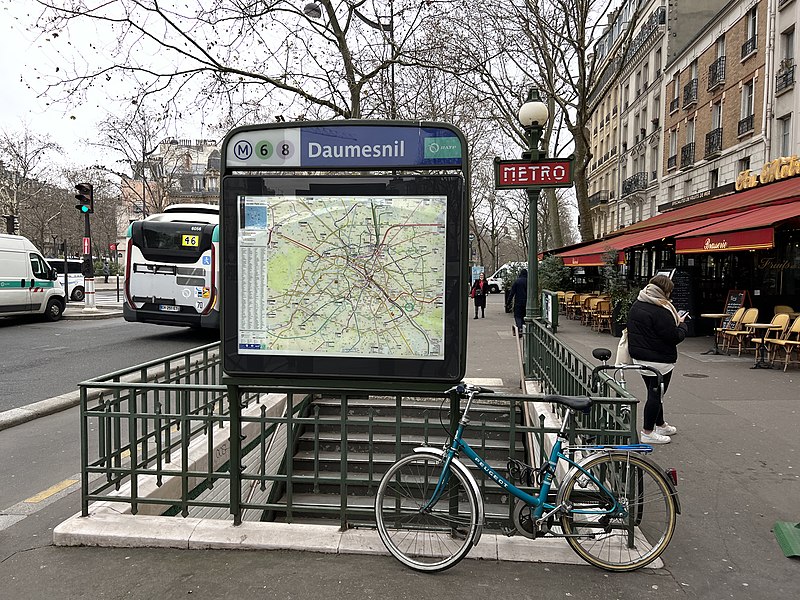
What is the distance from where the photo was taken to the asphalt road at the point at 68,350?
9578mm

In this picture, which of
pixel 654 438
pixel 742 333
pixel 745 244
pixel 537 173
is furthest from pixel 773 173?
pixel 654 438

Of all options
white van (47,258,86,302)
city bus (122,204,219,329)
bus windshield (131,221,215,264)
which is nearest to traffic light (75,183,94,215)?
city bus (122,204,219,329)

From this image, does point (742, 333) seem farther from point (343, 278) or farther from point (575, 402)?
point (343, 278)

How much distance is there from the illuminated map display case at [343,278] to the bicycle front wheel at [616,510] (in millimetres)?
1008

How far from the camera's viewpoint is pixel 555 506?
11.8 feet

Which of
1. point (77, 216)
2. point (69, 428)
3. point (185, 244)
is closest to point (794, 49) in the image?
point (185, 244)

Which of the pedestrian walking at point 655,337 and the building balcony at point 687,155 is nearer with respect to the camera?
the pedestrian walking at point 655,337

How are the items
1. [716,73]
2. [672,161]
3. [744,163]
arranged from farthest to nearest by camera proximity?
[672,161] → [716,73] → [744,163]

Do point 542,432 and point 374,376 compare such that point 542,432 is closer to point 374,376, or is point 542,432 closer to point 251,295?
point 374,376

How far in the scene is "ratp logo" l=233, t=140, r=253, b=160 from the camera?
13.0 ft

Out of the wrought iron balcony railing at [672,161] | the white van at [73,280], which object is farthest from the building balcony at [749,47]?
the white van at [73,280]

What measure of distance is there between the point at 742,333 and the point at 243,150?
11.3 metres

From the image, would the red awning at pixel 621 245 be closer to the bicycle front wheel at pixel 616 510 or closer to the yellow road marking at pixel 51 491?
the bicycle front wheel at pixel 616 510

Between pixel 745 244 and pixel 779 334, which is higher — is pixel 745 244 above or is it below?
above
